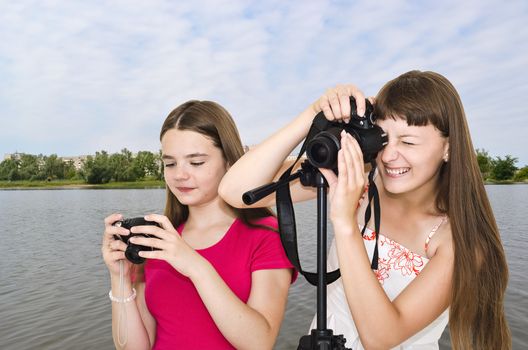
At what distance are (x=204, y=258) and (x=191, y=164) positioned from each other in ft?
1.34

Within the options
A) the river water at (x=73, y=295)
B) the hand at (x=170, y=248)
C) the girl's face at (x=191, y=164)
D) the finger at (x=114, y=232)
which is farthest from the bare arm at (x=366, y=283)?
the river water at (x=73, y=295)

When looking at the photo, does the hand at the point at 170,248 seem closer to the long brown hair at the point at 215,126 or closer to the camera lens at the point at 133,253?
the camera lens at the point at 133,253

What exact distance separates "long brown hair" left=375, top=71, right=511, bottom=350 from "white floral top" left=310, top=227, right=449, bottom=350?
18 cm

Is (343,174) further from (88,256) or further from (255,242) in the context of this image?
(88,256)

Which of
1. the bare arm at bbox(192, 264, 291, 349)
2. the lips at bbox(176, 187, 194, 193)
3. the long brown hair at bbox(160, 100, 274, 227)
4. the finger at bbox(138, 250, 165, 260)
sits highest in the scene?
the long brown hair at bbox(160, 100, 274, 227)

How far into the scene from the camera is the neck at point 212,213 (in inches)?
80.4

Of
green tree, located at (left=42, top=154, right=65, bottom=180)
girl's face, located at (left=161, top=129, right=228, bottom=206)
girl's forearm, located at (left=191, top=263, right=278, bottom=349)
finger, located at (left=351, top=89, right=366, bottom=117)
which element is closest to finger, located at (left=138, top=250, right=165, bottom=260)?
girl's forearm, located at (left=191, top=263, right=278, bottom=349)

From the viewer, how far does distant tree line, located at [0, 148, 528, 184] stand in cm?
5851

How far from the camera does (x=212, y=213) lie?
2066 millimetres

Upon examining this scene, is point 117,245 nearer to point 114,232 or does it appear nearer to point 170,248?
point 114,232

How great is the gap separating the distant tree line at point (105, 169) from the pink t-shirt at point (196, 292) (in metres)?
53.0

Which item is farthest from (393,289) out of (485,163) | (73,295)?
(485,163)

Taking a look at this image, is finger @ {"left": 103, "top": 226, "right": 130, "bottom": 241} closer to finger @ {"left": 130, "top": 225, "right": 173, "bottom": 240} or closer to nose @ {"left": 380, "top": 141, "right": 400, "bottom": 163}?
finger @ {"left": 130, "top": 225, "right": 173, "bottom": 240}

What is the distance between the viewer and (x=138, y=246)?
1722 millimetres
